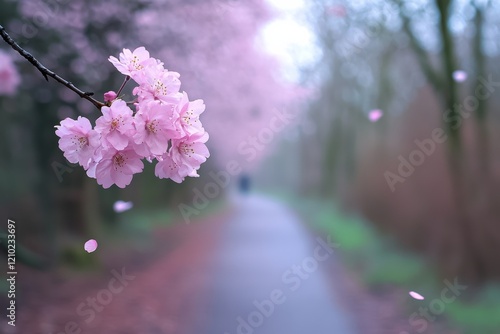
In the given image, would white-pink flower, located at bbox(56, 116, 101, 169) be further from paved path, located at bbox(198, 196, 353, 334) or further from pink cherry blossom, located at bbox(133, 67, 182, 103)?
paved path, located at bbox(198, 196, 353, 334)

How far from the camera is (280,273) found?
9391 mm

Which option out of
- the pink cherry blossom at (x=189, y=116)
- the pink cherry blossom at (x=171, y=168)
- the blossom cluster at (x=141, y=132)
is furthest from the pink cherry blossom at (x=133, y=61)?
the pink cherry blossom at (x=171, y=168)

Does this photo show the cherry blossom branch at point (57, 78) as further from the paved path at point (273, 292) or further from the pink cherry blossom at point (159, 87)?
the paved path at point (273, 292)

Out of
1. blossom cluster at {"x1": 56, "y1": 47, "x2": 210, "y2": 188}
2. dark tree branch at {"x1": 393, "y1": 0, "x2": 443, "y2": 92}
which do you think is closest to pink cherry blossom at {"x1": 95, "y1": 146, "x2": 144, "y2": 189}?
blossom cluster at {"x1": 56, "y1": 47, "x2": 210, "y2": 188}

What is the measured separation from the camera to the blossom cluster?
5.36ft

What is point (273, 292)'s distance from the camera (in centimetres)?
Result: 781

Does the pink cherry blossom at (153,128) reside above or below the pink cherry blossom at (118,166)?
above

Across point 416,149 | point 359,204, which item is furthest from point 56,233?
point 359,204

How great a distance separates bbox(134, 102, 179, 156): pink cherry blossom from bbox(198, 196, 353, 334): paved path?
4.50 meters

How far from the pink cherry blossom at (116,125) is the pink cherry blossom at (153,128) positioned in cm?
2

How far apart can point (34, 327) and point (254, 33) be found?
10.2 meters

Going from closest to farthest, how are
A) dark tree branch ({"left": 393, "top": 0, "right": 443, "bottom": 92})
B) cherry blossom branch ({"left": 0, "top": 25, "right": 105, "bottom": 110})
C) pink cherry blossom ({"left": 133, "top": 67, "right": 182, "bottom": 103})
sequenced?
cherry blossom branch ({"left": 0, "top": 25, "right": 105, "bottom": 110})
pink cherry blossom ({"left": 133, "top": 67, "right": 182, "bottom": 103})
dark tree branch ({"left": 393, "top": 0, "right": 443, "bottom": 92})

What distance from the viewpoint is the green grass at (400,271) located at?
243 inches

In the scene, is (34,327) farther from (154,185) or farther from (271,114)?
(271,114)
